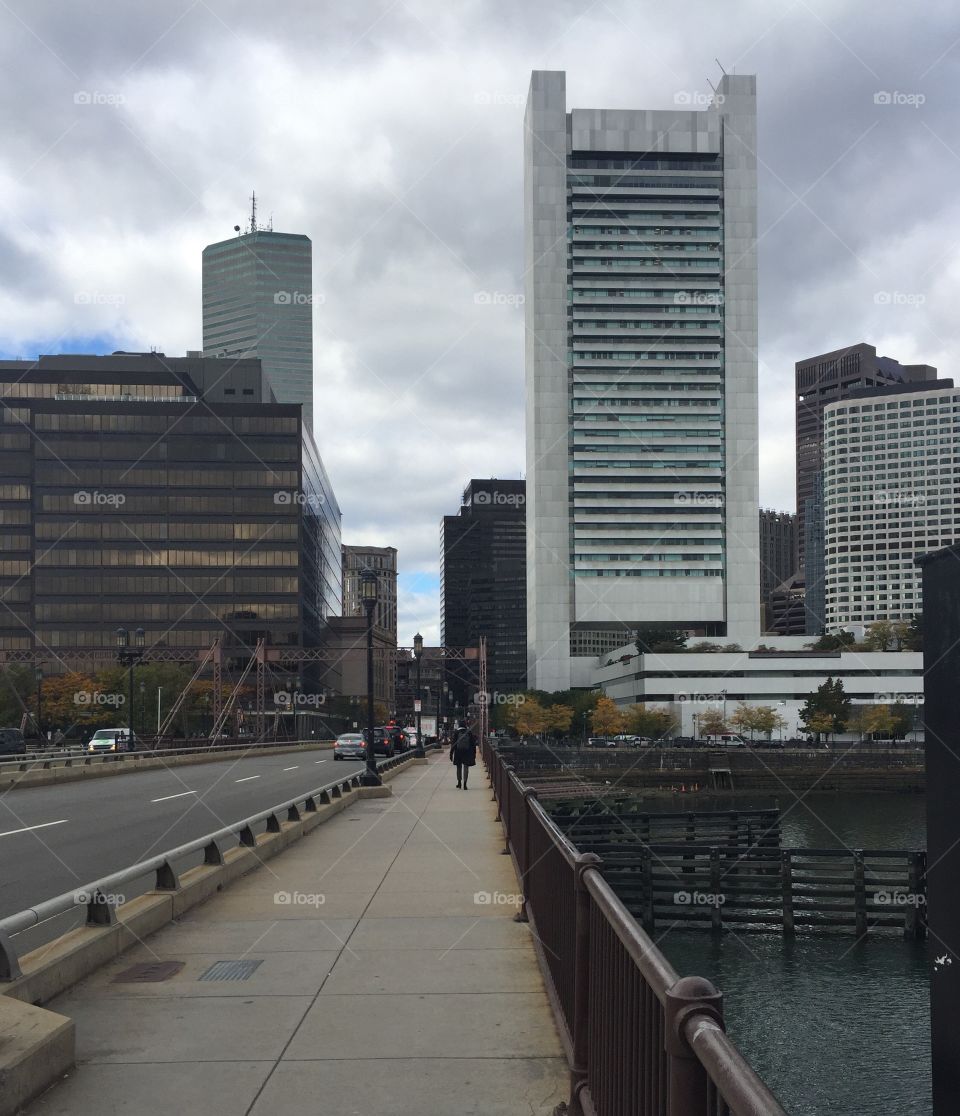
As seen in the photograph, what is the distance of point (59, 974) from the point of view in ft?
25.4

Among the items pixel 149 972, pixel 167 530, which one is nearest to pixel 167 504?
pixel 167 530

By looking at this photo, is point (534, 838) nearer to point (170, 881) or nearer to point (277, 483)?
point (170, 881)

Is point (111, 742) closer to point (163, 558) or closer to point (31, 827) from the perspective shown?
point (31, 827)

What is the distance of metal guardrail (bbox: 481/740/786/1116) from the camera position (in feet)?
9.14

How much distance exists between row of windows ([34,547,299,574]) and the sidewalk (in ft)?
402

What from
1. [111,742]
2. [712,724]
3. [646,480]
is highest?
[646,480]

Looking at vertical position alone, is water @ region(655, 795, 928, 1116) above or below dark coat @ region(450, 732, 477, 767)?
below

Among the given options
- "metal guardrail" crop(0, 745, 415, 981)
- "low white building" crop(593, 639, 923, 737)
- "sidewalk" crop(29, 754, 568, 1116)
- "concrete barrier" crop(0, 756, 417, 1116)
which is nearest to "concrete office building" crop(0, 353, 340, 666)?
"low white building" crop(593, 639, 923, 737)

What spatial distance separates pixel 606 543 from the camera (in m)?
196

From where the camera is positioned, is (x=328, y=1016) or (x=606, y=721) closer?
(x=328, y=1016)

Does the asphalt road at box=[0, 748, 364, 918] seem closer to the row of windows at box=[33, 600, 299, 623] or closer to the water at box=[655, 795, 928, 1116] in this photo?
the water at box=[655, 795, 928, 1116]

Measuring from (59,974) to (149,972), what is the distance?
39.1 inches

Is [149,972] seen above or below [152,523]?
below

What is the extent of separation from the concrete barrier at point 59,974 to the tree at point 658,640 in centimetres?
14723
